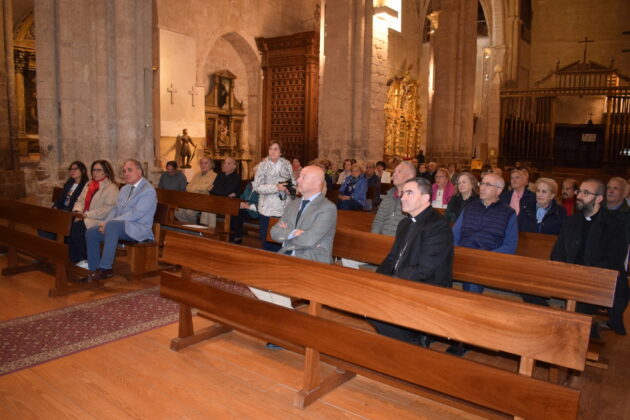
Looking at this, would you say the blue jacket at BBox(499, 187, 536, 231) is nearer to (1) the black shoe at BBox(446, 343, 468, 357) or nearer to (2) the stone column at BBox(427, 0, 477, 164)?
(1) the black shoe at BBox(446, 343, 468, 357)

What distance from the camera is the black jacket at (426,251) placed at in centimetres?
336

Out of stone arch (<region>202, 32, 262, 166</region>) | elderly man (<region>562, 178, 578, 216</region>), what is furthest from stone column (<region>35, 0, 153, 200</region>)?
stone arch (<region>202, 32, 262, 166</region>)

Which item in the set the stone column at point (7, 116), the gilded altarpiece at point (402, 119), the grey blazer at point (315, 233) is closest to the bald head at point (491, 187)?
the grey blazer at point (315, 233)

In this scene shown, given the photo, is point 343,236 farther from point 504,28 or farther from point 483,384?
point 504,28

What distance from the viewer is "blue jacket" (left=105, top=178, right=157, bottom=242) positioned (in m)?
5.68

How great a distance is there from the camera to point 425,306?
2.61 meters

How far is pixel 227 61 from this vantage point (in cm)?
1895

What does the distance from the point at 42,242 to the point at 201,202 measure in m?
2.10

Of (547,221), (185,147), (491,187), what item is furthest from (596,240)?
(185,147)

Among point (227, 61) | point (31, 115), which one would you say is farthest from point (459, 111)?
point (31, 115)

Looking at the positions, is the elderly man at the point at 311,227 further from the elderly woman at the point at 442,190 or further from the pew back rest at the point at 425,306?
the elderly woman at the point at 442,190

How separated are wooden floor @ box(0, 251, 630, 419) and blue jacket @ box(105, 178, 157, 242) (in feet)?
6.31

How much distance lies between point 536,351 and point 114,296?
4.37m

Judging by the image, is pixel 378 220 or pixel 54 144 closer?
pixel 378 220
